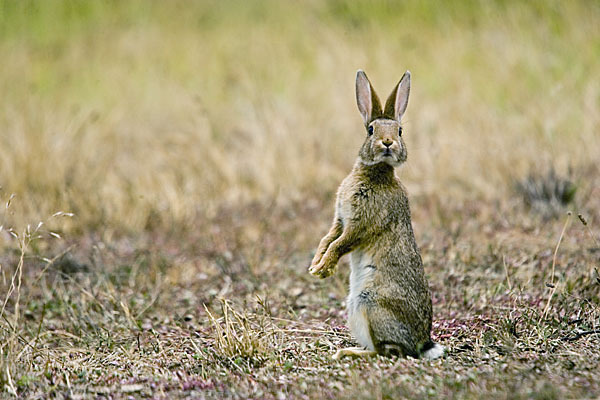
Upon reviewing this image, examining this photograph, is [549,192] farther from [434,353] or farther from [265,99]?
[265,99]

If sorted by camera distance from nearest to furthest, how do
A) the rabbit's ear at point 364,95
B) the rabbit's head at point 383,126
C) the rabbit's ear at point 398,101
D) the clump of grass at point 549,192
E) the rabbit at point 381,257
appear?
1. the rabbit at point 381,257
2. the rabbit's head at point 383,126
3. the rabbit's ear at point 398,101
4. the rabbit's ear at point 364,95
5. the clump of grass at point 549,192

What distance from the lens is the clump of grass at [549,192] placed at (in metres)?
7.49

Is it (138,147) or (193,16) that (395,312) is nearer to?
(138,147)

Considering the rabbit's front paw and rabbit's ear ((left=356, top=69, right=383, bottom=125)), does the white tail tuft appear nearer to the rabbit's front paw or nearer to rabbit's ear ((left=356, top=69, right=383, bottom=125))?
the rabbit's front paw

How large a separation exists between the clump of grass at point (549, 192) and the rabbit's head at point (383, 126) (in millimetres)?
3228

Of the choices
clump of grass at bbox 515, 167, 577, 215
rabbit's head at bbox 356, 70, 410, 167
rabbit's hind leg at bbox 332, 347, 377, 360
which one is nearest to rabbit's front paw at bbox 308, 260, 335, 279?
rabbit's hind leg at bbox 332, 347, 377, 360

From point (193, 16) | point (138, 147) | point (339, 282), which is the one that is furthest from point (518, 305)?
point (193, 16)

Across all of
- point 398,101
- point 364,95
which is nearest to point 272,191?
point 364,95

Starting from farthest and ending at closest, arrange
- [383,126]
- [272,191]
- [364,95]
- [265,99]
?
[265,99], [272,191], [364,95], [383,126]

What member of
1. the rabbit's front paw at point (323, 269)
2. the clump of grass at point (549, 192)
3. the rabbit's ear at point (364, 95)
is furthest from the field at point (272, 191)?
the rabbit's ear at point (364, 95)

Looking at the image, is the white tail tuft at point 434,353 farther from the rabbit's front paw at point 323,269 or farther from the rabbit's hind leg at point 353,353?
the rabbit's front paw at point 323,269

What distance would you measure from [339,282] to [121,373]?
7.12 ft

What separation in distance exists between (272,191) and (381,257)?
15.6 feet

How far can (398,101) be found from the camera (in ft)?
15.2
